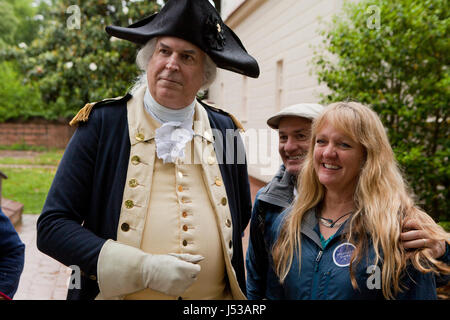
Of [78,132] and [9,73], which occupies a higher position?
[9,73]

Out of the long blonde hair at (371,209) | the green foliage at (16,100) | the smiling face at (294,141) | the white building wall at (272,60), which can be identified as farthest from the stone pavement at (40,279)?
the green foliage at (16,100)

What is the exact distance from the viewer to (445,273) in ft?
6.14

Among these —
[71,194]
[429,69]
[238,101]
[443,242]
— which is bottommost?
[443,242]

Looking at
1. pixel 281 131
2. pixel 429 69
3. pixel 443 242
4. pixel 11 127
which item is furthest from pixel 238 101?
pixel 11 127

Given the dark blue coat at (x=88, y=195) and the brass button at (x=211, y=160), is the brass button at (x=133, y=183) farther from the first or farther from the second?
the brass button at (x=211, y=160)

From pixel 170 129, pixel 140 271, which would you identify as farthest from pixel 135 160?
pixel 140 271

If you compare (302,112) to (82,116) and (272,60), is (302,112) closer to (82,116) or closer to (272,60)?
(82,116)

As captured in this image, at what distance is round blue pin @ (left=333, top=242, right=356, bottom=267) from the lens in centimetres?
190

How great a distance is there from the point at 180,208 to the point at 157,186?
0.14m

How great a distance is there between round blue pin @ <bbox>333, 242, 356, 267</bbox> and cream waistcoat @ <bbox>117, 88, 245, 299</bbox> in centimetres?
47

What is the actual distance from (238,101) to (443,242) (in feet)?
36.3

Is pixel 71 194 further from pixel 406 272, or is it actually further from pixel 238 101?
pixel 238 101

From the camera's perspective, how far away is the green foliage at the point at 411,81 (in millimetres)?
3760

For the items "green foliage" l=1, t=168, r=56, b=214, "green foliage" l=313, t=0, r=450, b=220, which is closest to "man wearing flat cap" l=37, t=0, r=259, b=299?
"green foliage" l=313, t=0, r=450, b=220
